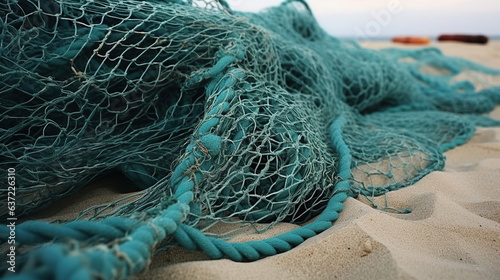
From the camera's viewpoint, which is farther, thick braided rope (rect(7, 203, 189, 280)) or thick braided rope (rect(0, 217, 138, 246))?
thick braided rope (rect(0, 217, 138, 246))

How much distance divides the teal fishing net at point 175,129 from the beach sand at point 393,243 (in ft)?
0.18

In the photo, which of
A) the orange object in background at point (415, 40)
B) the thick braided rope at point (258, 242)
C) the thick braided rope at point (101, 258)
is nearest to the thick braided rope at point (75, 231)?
the thick braided rope at point (101, 258)

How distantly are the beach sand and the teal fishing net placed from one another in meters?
0.06

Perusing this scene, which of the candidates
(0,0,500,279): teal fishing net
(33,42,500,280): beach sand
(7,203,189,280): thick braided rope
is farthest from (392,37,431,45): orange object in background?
(7,203,189,280): thick braided rope

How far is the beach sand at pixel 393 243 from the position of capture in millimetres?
970

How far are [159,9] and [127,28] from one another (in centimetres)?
15

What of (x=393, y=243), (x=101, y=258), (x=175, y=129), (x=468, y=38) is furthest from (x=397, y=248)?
(x=468, y=38)

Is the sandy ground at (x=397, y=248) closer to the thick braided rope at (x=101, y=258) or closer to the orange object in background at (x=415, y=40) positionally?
the thick braided rope at (x=101, y=258)

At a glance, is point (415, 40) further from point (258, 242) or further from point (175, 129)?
point (258, 242)

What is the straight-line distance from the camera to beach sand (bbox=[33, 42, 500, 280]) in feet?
3.18

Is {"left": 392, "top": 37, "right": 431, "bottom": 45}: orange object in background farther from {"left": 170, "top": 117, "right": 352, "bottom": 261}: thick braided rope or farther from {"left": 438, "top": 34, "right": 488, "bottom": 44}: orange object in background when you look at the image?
{"left": 170, "top": 117, "right": 352, "bottom": 261}: thick braided rope

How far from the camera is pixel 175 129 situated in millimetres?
1526

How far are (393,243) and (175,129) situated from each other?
2.80ft

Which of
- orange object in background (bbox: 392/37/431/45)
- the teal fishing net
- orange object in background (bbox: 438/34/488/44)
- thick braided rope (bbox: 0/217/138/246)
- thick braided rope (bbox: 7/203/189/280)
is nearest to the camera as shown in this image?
thick braided rope (bbox: 7/203/189/280)
